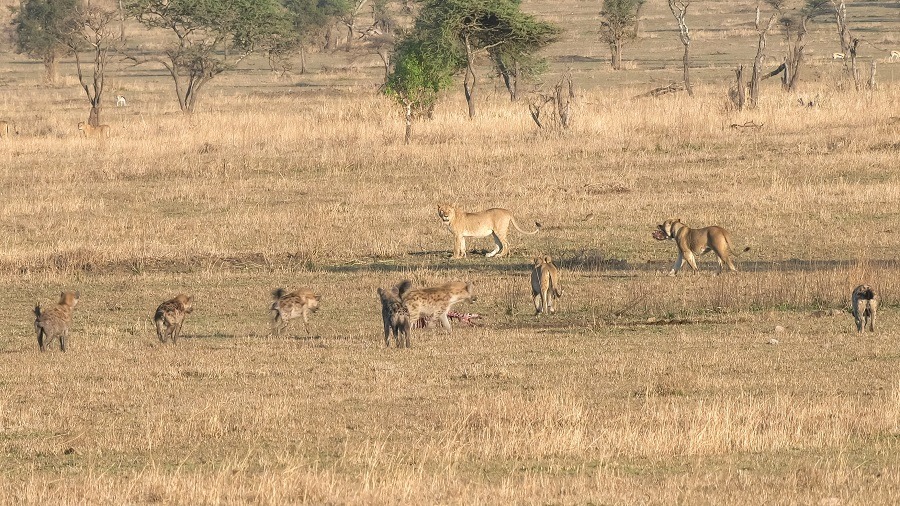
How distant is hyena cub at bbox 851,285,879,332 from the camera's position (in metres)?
14.2

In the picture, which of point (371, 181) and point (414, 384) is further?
point (371, 181)

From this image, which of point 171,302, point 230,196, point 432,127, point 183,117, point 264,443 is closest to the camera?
point 264,443

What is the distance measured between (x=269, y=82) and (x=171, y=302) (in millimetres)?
45221

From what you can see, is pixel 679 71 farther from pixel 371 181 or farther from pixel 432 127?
pixel 371 181

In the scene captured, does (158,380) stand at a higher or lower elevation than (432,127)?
lower

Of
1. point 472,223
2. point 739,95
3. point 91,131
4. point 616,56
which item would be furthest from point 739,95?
point 616,56

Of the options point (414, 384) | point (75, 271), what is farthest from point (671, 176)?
point (414, 384)

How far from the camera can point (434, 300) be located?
1484cm

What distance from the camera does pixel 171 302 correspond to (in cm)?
1488

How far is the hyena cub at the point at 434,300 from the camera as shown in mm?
14562

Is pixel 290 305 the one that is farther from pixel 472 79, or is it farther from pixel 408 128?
pixel 472 79

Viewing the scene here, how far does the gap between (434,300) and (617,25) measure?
164 feet

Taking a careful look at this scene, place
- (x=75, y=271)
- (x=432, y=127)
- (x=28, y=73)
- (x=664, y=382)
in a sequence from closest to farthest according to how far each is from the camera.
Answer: (x=664, y=382) < (x=75, y=271) < (x=432, y=127) < (x=28, y=73)

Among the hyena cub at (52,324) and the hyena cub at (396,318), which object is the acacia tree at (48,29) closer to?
the hyena cub at (52,324)
